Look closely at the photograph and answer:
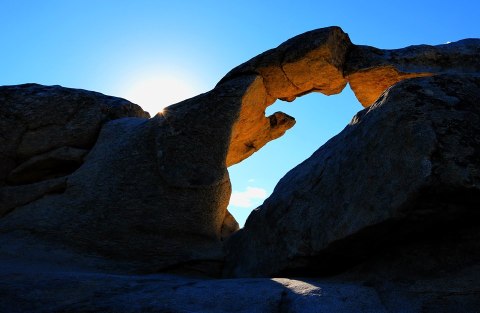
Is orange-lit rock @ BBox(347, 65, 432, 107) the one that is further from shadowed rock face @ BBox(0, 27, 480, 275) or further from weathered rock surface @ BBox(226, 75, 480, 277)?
weathered rock surface @ BBox(226, 75, 480, 277)

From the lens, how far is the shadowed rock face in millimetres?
5504

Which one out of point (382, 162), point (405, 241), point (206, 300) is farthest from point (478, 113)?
point (206, 300)

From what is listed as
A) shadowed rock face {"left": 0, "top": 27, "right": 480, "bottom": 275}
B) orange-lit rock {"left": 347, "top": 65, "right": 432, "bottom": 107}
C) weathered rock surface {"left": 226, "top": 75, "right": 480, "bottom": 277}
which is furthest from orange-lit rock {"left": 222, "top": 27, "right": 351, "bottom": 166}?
weathered rock surface {"left": 226, "top": 75, "right": 480, "bottom": 277}

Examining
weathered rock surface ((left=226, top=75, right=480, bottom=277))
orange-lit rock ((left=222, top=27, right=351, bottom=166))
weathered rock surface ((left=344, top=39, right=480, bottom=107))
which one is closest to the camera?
weathered rock surface ((left=226, top=75, right=480, bottom=277))

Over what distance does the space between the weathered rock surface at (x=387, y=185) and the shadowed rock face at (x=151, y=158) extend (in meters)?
0.16

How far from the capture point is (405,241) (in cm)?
370

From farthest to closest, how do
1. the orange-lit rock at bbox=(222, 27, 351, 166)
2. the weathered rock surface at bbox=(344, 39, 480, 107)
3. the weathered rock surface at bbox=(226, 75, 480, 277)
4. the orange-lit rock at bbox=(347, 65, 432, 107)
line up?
1. the orange-lit rock at bbox=(347, 65, 432, 107)
2. the orange-lit rock at bbox=(222, 27, 351, 166)
3. the weathered rock surface at bbox=(344, 39, 480, 107)
4. the weathered rock surface at bbox=(226, 75, 480, 277)

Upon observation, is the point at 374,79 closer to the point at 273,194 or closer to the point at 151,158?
the point at 273,194

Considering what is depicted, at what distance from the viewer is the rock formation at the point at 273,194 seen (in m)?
3.31

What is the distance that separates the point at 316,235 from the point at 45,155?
15.7 ft

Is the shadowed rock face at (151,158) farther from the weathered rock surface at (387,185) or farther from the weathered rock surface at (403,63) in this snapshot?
the weathered rock surface at (387,185)

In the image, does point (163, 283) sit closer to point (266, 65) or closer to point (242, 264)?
point (242, 264)

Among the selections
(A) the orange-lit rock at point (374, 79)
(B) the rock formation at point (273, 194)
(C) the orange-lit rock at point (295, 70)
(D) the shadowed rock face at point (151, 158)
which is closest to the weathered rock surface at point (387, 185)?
(B) the rock formation at point (273, 194)

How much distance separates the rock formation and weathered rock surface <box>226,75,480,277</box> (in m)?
0.01
